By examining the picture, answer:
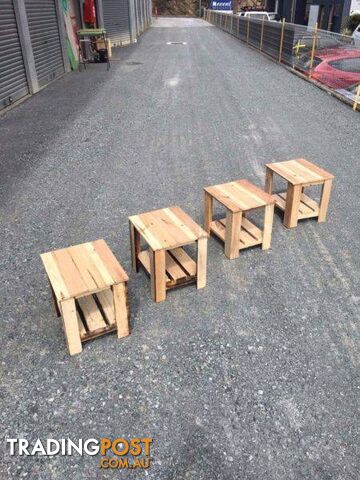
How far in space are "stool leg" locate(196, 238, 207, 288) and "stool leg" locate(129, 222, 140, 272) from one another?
0.78 m

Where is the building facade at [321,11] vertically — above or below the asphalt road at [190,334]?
above

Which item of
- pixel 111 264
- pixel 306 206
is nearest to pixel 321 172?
pixel 306 206

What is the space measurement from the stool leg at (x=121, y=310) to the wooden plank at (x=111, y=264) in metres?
0.07

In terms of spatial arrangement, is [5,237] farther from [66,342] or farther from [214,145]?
[214,145]

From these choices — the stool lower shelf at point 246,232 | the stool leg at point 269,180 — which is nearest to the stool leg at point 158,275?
the stool lower shelf at point 246,232

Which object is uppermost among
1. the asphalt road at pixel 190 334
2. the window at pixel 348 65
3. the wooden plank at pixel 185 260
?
the window at pixel 348 65

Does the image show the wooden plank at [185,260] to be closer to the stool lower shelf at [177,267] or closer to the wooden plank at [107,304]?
the stool lower shelf at [177,267]

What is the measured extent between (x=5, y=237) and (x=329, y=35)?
12956 millimetres

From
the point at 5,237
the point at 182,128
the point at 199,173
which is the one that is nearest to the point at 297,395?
the point at 5,237

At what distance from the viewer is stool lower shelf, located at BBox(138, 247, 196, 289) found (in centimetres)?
444

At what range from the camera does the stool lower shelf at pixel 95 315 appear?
380 centimetres

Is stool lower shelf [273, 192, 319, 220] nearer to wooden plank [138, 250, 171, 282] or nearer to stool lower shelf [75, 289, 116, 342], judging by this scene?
wooden plank [138, 250, 171, 282]

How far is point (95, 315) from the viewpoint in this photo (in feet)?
13.0

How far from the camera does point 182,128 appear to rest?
9.75 meters
